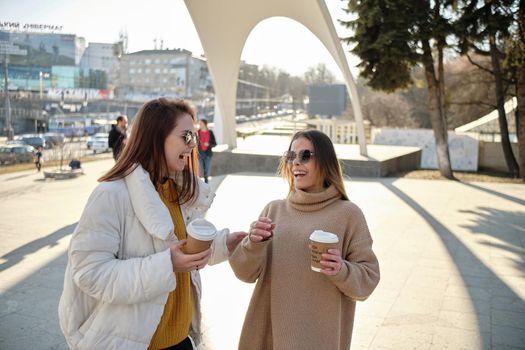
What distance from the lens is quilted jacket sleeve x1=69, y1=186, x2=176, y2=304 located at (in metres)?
1.80

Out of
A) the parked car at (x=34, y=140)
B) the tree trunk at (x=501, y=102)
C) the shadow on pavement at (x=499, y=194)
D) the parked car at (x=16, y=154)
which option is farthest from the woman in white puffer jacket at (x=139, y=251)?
the tree trunk at (x=501, y=102)

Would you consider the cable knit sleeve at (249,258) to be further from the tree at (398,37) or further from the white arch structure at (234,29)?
the tree at (398,37)

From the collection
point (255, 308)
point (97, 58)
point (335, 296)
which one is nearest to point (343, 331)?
point (335, 296)

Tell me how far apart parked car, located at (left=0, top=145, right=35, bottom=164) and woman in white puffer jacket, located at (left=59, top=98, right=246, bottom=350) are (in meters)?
15.0

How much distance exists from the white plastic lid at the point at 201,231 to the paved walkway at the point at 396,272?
2.22 meters

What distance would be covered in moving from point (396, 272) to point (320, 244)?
4270mm

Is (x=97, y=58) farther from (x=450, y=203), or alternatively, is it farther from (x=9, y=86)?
(x=450, y=203)

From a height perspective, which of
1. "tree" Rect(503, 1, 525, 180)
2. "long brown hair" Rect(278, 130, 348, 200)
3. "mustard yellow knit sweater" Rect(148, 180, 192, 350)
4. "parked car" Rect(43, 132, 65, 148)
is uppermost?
"tree" Rect(503, 1, 525, 180)

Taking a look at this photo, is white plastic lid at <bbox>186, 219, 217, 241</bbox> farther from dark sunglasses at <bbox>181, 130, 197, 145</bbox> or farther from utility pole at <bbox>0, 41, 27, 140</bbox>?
utility pole at <bbox>0, 41, 27, 140</bbox>

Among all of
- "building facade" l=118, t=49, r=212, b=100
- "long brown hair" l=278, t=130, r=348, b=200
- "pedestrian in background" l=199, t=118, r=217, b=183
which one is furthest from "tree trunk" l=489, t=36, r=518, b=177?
"building facade" l=118, t=49, r=212, b=100

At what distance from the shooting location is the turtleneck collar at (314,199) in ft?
7.30

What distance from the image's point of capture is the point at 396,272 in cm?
587

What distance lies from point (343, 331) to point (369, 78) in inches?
595

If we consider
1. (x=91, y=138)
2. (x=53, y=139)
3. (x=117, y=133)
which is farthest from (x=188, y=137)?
(x=91, y=138)
